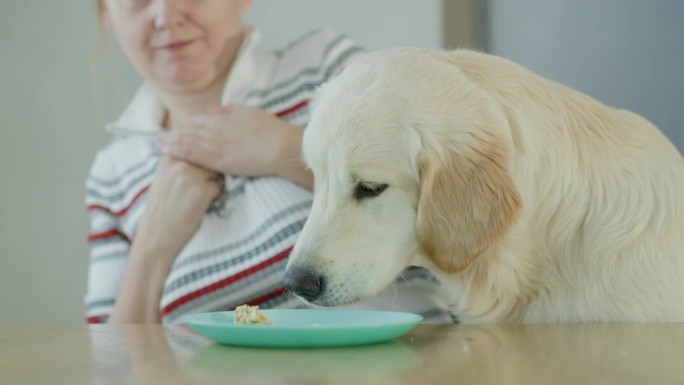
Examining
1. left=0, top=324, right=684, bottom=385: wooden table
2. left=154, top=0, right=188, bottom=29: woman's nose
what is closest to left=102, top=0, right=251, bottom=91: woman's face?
left=154, top=0, right=188, bottom=29: woman's nose

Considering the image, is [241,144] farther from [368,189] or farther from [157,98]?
[368,189]

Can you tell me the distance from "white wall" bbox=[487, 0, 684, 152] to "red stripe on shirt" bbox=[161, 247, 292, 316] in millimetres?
644

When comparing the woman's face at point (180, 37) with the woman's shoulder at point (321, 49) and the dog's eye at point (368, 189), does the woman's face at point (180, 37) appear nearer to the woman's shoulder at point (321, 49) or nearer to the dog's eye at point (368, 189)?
the woman's shoulder at point (321, 49)

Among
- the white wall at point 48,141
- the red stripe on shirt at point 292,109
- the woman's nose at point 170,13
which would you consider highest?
the woman's nose at point 170,13

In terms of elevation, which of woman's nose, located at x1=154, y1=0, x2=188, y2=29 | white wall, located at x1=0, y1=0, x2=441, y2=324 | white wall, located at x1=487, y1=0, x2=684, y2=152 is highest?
woman's nose, located at x1=154, y1=0, x2=188, y2=29

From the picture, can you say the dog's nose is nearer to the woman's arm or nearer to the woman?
the woman

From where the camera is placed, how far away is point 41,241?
2.42 meters

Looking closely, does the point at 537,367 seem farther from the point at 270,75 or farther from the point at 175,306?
the point at 270,75

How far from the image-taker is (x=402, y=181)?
1.06 meters

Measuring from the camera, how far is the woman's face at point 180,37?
1.78 metres

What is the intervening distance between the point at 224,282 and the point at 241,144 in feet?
0.79

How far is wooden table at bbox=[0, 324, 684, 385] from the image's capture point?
59cm

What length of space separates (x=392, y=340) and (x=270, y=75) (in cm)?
104

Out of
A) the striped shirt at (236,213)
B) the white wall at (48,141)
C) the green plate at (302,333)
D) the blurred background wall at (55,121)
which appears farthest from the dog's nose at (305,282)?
the white wall at (48,141)
